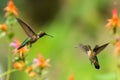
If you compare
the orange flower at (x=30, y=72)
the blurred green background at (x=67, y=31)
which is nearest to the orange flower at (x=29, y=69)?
the orange flower at (x=30, y=72)

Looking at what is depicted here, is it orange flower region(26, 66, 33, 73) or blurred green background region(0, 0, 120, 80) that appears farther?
blurred green background region(0, 0, 120, 80)

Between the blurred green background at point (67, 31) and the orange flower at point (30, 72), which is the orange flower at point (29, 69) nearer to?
the orange flower at point (30, 72)

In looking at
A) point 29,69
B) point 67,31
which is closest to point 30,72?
point 29,69

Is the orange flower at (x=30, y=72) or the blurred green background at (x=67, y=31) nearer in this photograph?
the orange flower at (x=30, y=72)

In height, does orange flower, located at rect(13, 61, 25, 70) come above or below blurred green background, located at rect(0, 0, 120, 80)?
below

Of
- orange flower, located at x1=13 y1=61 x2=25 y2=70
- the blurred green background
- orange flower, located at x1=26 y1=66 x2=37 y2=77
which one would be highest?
the blurred green background

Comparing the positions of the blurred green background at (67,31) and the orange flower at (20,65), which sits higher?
the blurred green background at (67,31)

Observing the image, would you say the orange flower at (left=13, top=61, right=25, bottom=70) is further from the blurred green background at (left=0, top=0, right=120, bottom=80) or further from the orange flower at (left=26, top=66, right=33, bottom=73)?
the blurred green background at (left=0, top=0, right=120, bottom=80)

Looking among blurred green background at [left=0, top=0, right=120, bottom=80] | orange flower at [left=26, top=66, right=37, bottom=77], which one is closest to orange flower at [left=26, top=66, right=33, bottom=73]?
orange flower at [left=26, top=66, right=37, bottom=77]

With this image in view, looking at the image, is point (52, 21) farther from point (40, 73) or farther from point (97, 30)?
point (40, 73)
